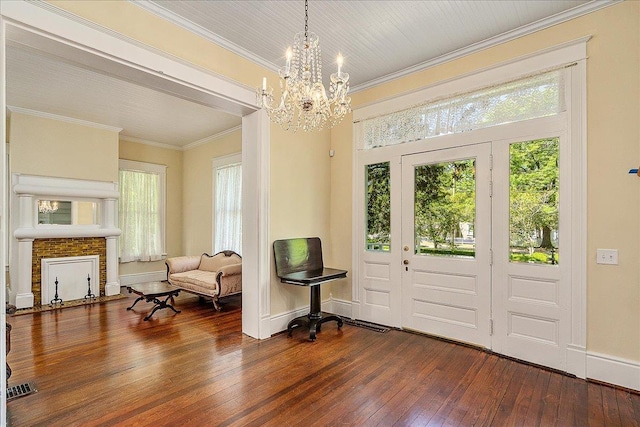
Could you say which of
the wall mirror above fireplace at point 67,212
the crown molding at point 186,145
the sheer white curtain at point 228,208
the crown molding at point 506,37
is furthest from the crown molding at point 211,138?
the crown molding at point 506,37

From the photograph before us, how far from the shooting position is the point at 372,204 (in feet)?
13.9

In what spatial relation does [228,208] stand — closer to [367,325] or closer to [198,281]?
[198,281]

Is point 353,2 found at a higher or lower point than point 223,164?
higher

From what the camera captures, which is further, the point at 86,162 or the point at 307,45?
the point at 86,162

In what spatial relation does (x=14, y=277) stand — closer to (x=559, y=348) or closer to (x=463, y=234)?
(x=463, y=234)

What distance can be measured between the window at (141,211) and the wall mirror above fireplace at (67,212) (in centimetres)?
71

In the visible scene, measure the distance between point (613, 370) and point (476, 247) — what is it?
4.66ft

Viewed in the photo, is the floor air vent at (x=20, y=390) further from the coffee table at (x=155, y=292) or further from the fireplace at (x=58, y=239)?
the fireplace at (x=58, y=239)

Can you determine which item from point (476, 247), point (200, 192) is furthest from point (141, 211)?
point (476, 247)

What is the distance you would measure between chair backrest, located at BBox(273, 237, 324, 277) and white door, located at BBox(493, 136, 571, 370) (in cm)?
208

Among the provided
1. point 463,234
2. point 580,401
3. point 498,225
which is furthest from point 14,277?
point 580,401

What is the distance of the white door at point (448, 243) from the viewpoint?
336 cm

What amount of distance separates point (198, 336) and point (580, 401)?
144 inches

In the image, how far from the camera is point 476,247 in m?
3.40
